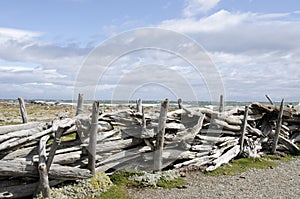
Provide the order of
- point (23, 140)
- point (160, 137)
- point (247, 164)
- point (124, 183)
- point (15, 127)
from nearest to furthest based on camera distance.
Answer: point (23, 140), point (15, 127), point (124, 183), point (160, 137), point (247, 164)

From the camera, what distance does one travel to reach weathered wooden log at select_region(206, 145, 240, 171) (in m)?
11.6

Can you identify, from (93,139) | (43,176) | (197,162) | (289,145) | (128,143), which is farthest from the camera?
(289,145)

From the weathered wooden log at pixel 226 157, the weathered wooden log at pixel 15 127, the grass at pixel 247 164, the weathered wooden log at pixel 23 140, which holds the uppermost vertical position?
the weathered wooden log at pixel 15 127

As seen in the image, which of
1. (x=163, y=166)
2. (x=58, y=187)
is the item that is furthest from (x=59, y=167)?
(x=163, y=166)

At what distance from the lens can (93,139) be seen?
8.66 meters

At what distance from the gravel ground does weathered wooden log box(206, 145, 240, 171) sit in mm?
735

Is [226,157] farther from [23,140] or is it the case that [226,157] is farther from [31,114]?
[31,114]

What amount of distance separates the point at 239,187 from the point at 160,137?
268 centimetres

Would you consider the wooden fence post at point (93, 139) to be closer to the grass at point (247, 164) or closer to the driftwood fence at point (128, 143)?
the driftwood fence at point (128, 143)

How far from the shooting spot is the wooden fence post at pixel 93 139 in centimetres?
851

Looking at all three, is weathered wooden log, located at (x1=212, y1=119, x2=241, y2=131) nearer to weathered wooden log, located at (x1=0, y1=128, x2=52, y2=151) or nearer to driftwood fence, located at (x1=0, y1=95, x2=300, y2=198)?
driftwood fence, located at (x1=0, y1=95, x2=300, y2=198)

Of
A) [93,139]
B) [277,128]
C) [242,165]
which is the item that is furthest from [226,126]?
[93,139]

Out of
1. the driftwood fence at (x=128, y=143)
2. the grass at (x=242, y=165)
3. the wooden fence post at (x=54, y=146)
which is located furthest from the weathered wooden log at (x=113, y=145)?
the grass at (x=242, y=165)

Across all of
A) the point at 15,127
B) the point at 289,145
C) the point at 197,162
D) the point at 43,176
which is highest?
the point at 15,127
